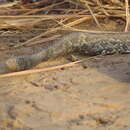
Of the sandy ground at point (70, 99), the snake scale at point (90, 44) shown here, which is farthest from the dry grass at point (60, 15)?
the sandy ground at point (70, 99)

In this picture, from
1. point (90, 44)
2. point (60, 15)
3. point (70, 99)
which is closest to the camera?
point (70, 99)

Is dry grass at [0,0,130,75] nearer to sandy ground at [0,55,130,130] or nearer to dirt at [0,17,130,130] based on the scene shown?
dirt at [0,17,130,130]

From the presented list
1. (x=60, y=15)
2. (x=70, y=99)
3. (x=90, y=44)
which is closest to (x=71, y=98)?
(x=70, y=99)

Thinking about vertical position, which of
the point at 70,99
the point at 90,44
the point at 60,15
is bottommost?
the point at 70,99

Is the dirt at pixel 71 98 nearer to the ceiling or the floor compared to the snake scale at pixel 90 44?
nearer to the floor

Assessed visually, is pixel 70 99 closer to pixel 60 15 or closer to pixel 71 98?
pixel 71 98

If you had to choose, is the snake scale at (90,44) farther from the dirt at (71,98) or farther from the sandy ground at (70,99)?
the sandy ground at (70,99)

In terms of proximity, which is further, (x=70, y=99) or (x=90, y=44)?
(x=90, y=44)

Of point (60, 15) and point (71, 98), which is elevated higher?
point (60, 15)

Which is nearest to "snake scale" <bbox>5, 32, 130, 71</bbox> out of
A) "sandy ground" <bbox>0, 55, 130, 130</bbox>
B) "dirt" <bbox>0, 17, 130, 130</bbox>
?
"dirt" <bbox>0, 17, 130, 130</bbox>
